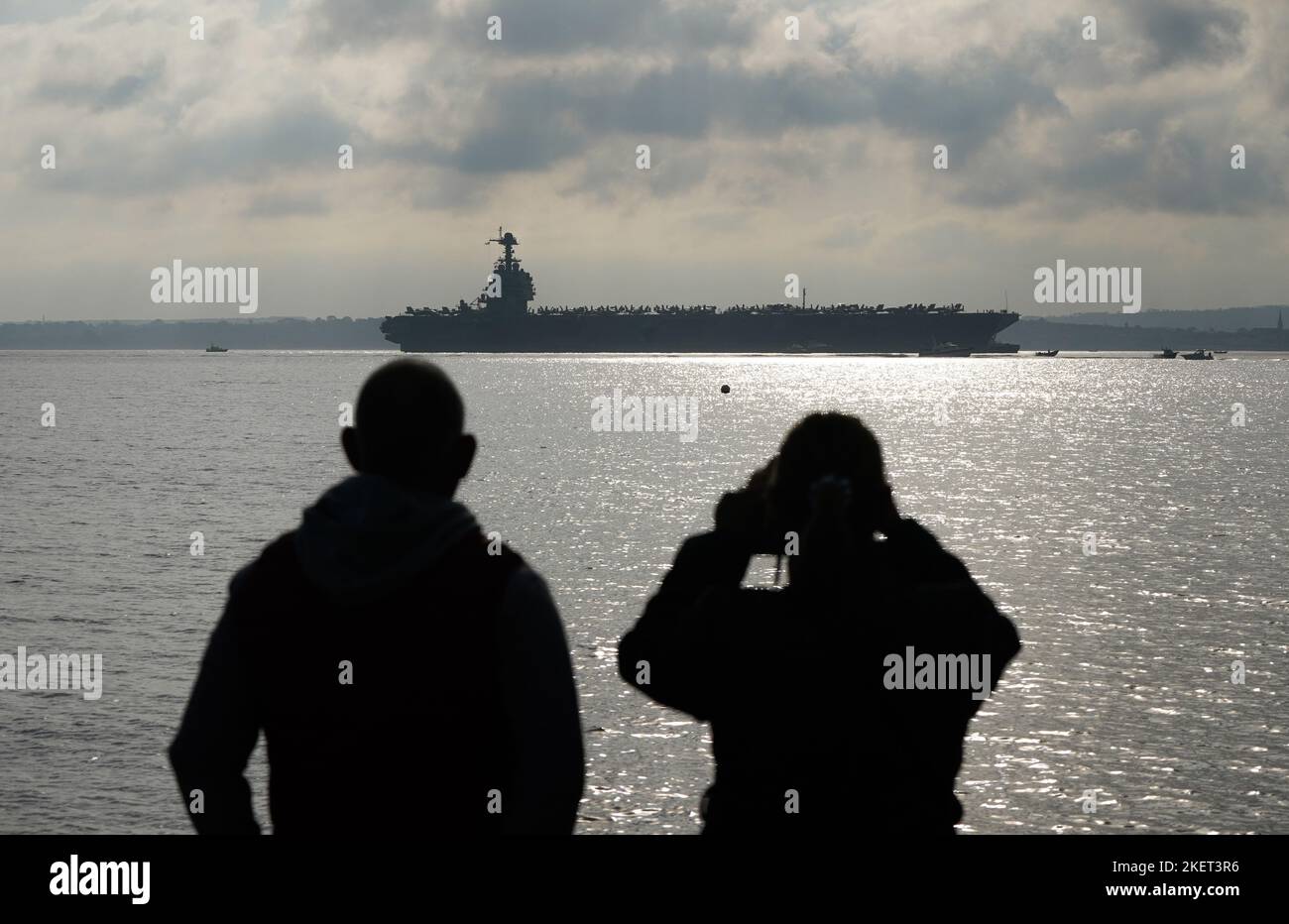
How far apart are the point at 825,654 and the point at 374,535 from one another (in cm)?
121

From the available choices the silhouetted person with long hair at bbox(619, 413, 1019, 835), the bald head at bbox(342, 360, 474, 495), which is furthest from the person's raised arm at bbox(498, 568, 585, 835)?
the silhouetted person with long hair at bbox(619, 413, 1019, 835)

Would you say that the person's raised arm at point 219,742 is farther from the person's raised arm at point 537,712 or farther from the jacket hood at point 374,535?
the person's raised arm at point 537,712

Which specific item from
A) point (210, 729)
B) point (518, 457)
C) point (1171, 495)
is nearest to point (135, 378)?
point (518, 457)

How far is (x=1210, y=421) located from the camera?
355 ft

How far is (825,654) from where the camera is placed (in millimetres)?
3607

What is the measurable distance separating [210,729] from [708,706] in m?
1.26

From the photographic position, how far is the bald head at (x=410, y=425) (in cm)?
320

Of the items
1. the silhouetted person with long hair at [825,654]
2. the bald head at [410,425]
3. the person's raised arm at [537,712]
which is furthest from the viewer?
the silhouetted person with long hair at [825,654]

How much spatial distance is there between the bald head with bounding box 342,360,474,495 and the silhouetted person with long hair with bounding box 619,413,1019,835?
2.46 feet

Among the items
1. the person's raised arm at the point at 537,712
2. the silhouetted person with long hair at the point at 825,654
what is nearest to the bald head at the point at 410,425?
the person's raised arm at the point at 537,712

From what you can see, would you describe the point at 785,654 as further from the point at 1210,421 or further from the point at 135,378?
the point at 135,378

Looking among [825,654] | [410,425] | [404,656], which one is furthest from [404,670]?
[825,654]

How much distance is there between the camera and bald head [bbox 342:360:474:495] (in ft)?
10.5
